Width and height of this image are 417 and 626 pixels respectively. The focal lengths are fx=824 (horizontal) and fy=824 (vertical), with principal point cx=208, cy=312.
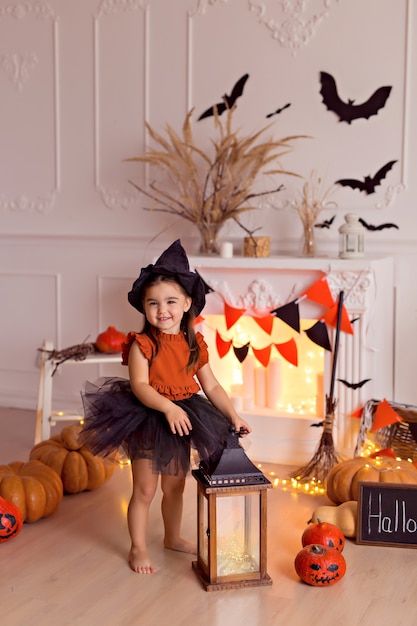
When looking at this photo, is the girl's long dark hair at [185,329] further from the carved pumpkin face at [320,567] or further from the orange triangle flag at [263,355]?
the orange triangle flag at [263,355]

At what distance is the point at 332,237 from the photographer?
166 inches

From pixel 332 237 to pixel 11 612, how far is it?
2481mm

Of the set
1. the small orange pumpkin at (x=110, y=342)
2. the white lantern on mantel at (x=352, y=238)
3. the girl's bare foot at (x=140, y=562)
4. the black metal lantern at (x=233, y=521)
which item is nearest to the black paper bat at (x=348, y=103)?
the white lantern on mantel at (x=352, y=238)

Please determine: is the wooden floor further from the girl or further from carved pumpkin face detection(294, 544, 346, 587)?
the girl

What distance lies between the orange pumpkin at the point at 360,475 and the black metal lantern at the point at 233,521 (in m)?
0.64

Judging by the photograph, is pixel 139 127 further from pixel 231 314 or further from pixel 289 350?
pixel 289 350

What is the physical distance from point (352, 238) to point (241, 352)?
763mm

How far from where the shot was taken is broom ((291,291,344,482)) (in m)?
3.71

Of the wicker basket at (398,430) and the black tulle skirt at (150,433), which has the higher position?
the black tulle skirt at (150,433)

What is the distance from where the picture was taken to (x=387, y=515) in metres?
2.97

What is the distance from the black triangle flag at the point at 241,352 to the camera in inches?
157

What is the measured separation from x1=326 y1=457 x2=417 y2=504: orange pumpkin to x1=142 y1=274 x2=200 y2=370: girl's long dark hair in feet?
2.76

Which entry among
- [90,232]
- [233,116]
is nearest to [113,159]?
[90,232]

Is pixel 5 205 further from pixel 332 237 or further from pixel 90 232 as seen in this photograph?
pixel 332 237
